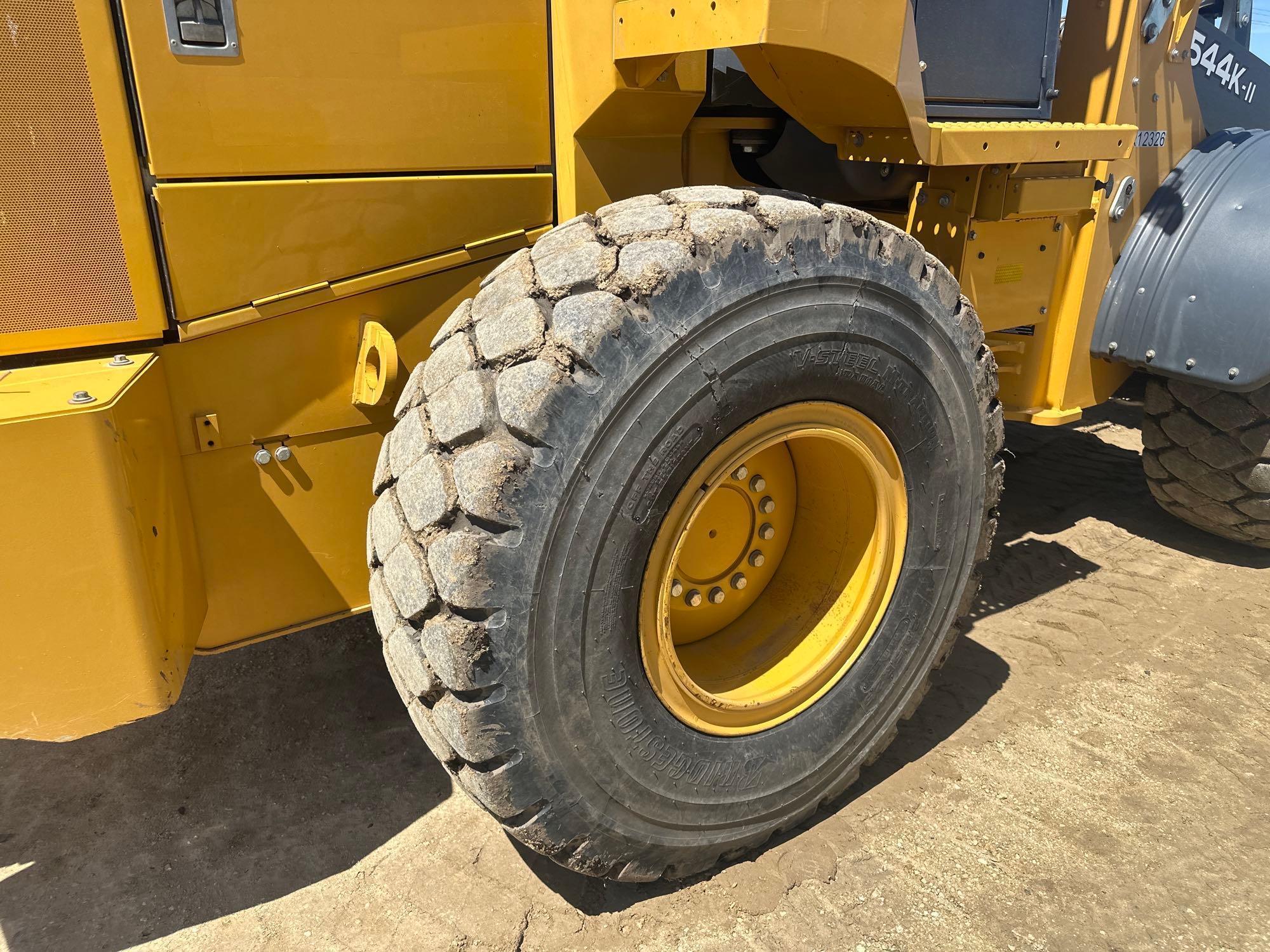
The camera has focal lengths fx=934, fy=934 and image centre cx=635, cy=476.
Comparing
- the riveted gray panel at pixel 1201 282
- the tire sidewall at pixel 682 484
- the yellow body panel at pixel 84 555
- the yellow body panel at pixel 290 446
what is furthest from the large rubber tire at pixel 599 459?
the riveted gray panel at pixel 1201 282

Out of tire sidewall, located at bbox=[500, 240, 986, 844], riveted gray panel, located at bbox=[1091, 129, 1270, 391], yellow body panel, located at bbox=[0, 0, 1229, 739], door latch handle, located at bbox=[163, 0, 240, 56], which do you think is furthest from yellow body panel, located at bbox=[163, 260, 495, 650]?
riveted gray panel, located at bbox=[1091, 129, 1270, 391]

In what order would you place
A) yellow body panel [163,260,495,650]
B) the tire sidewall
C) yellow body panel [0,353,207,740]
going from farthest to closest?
yellow body panel [163,260,495,650]
the tire sidewall
yellow body panel [0,353,207,740]

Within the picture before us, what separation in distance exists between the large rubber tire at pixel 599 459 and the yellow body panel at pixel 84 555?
40cm

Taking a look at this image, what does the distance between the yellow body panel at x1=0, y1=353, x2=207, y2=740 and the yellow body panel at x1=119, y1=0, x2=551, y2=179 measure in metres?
0.46

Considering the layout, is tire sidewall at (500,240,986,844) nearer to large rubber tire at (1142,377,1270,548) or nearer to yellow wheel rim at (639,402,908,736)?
yellow wheel rim at (639,402,908,736)

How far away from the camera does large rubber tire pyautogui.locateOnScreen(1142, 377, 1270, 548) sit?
3.37m

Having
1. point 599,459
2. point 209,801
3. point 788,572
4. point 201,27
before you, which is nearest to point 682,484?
point 599,459

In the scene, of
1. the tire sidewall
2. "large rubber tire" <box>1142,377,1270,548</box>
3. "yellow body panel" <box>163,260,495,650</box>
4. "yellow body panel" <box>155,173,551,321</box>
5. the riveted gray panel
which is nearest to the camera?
the tire sidewall

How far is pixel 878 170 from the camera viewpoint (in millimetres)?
2648

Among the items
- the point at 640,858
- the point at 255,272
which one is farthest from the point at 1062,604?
the point at 255,272

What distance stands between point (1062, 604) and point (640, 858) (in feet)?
7.00

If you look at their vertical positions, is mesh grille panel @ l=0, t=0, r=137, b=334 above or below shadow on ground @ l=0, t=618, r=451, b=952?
above

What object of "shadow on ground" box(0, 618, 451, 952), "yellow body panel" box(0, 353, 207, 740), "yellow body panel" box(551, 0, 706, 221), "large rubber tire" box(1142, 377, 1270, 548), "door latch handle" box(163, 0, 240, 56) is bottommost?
"shadow on ground" box(0, 618, 451, 952)

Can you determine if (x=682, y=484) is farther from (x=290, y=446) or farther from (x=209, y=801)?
(x=209, y=801)
